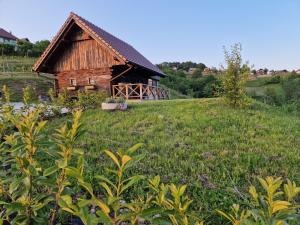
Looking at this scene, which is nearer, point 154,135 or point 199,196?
point 199,196

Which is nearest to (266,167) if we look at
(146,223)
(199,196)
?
(199,196)

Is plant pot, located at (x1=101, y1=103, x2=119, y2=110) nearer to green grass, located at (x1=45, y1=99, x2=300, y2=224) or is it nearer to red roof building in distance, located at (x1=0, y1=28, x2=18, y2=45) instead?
green grass, located at (x1=45, y1=99, x2=300, y2=224)

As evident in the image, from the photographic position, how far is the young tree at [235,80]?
991 centimetres

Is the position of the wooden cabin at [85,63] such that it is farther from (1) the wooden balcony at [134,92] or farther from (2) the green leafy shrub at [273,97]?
(2) the green leafy shrub at [273,97]

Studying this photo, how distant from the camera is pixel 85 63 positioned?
16.9m

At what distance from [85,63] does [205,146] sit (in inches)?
497

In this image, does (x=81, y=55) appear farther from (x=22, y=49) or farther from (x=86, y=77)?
(x=22, y=49)

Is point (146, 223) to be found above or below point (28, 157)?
below

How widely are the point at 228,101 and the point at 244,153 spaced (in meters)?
5.06

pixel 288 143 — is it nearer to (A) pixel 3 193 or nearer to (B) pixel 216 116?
(B) pixel 216 116

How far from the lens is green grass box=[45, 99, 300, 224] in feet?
13.3

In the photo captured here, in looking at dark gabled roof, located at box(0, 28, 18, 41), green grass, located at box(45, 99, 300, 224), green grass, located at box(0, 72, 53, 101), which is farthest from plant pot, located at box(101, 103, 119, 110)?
dark gabled roof, located at box(0, 28, 18, 41)

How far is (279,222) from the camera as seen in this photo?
110 cm

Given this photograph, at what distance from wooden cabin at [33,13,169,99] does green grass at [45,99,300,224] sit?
6.98 meters
